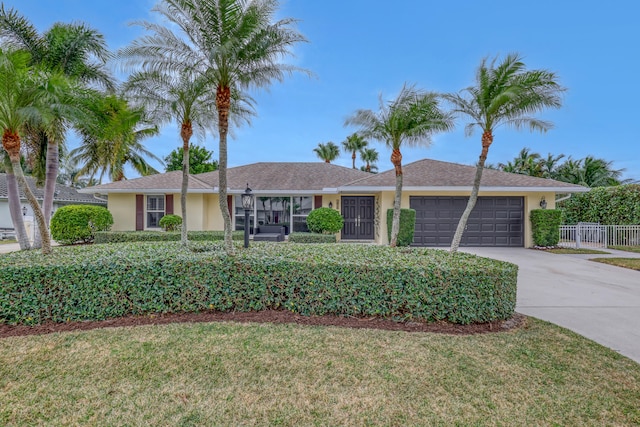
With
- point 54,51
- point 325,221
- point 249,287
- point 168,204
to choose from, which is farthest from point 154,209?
point 249,287

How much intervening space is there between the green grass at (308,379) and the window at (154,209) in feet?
37.9

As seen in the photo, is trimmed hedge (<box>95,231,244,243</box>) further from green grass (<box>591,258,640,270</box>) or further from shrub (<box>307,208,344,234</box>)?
green grass (<box>591,258,640,270</box>)

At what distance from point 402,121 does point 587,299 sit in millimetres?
5211

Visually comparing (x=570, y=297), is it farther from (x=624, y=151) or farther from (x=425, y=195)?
(x=624, y=151)

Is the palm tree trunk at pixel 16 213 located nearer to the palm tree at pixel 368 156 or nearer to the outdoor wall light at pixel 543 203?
the outdoor wall light at pixel 543 203

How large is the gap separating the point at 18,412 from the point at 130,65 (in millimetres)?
5514

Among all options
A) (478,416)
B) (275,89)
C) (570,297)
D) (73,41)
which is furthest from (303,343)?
(73,41)

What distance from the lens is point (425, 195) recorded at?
1370cm

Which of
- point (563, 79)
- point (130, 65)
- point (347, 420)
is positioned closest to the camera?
point (347, 420)

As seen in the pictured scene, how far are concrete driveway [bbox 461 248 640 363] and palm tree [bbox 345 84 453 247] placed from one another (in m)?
3.11

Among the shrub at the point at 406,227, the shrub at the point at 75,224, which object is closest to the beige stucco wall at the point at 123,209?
the shrub at the point at 75,224

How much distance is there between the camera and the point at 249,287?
4.40 m

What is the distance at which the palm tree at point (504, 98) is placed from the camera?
5879mm

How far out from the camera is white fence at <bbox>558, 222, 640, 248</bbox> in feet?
46.5
